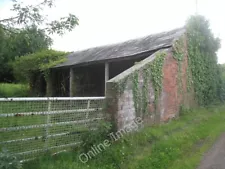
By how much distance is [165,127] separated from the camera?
26.0ft

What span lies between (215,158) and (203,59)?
25.2 feet

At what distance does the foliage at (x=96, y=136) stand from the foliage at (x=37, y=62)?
449 inches

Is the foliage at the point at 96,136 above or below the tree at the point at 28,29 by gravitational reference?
below

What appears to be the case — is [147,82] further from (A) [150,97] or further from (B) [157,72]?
(B) [157,72]

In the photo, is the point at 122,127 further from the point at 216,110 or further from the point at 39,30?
the point at 216,110

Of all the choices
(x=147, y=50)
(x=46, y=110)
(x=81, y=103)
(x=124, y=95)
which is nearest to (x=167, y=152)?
(x=124, y=95)

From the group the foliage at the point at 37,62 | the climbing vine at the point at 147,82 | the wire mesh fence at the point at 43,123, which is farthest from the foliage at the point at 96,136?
the foliage at the point at 37,62

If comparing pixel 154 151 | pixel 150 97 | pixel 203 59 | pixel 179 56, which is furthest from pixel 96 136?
pixel 203 59

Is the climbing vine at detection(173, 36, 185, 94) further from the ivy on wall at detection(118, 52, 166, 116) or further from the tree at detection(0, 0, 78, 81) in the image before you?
the tree at detection(0, 0, 78, 81)

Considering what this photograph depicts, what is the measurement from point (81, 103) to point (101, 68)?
34.1 feet

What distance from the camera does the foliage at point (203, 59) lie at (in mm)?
11617

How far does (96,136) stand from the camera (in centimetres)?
554

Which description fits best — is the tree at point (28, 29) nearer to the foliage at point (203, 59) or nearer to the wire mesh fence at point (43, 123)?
the wire mesh fence at point (43, 123)

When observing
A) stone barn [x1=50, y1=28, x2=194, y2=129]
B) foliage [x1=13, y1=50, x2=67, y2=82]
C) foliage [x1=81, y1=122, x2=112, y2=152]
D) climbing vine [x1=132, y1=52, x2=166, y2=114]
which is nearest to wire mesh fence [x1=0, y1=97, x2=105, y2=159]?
foliage [x1=81, y1=122, x2=112, y2=152]
